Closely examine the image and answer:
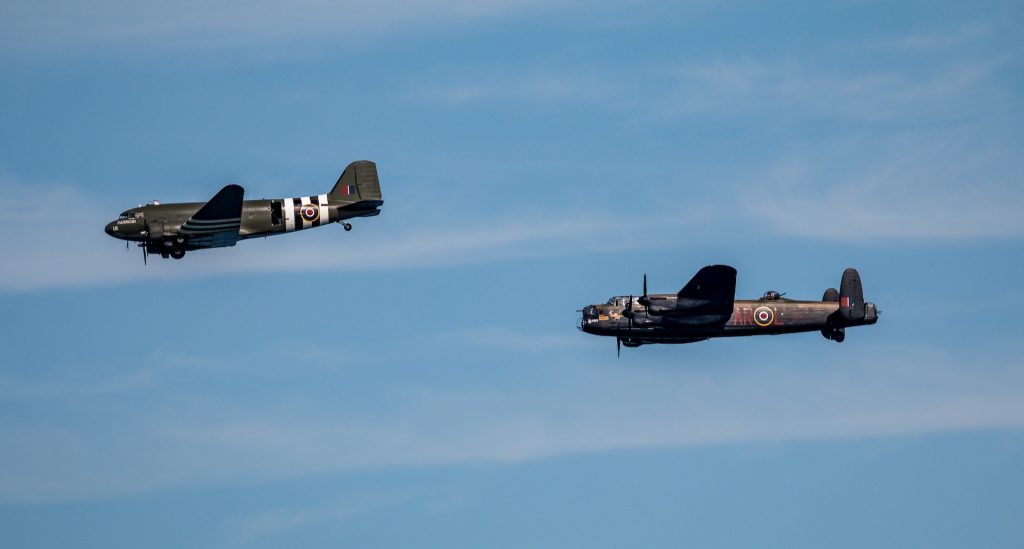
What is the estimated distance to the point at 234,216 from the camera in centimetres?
11706

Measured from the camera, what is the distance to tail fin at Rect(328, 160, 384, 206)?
4806 inches

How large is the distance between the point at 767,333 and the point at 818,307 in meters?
3.88

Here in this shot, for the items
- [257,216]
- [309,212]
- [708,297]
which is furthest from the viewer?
[309,212]

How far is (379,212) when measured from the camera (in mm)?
122312

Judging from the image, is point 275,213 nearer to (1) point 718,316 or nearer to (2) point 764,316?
(1) point 718,316

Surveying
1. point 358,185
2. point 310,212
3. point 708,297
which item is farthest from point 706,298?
point 310,212

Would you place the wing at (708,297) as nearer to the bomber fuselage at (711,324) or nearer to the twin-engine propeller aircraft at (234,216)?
the bomber fuselage at (711,324)

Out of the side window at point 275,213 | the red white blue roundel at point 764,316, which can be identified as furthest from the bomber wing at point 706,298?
the side window at point 275,213

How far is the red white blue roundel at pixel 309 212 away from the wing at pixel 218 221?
15.2 ft

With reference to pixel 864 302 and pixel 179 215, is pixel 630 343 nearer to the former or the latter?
pixel 864 302

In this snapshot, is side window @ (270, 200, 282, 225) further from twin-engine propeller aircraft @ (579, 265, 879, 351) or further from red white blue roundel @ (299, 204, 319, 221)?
twin-engine propeller aircraft @ (579, 265, 879, 351)

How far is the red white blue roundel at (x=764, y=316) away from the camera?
117688 millimetres

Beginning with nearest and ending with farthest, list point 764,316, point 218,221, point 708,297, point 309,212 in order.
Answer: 1. point 708,297
2. point 218,221
3. point 764,316
4. point 309,212

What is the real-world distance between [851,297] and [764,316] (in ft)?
20.0
